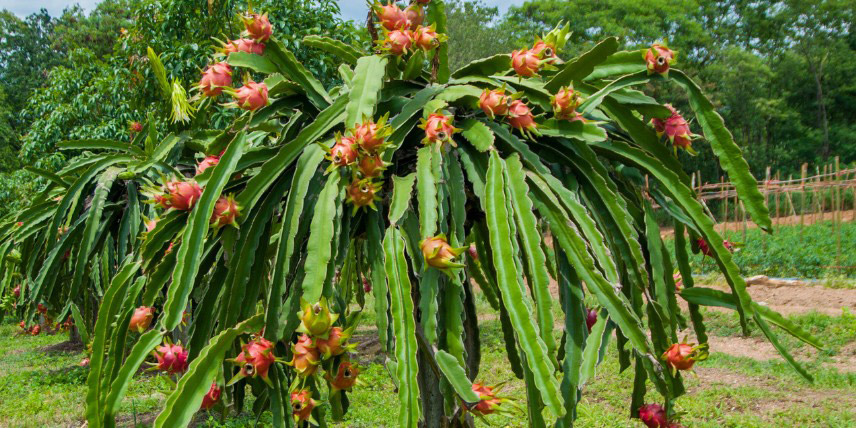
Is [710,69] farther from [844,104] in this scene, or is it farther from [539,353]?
[539,353]

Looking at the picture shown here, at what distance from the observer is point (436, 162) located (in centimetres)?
122

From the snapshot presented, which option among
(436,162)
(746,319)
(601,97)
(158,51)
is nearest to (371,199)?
(436,162)

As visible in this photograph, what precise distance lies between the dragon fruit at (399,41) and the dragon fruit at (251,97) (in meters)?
0.29

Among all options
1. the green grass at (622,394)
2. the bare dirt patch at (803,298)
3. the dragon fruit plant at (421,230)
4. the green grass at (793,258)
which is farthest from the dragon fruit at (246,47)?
the green grass at (793,258)

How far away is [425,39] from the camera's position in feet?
4.33

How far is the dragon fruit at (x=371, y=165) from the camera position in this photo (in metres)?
Result: 1.13

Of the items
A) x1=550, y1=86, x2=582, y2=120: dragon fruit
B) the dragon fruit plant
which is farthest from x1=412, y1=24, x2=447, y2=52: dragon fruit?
x1=550, y1=86, x2=582, y2=120: dragon fruit

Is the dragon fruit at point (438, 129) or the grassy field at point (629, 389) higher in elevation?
the dragon fruit at point (438, 129)

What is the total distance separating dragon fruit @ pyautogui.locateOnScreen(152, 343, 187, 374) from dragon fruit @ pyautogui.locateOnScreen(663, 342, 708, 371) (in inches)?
37.5

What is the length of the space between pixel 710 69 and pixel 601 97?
2371 centimetres

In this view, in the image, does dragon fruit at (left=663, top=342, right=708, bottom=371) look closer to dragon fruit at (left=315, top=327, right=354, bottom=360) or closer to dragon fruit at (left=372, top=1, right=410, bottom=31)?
dragon fruit at (left=315, top=327, right=354, bottom=360)

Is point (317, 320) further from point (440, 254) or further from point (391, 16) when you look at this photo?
point (391, 16)

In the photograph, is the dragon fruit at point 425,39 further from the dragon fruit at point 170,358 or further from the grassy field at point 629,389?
the grassy field at point 629,389

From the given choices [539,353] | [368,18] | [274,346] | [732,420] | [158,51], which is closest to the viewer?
[539,353]
